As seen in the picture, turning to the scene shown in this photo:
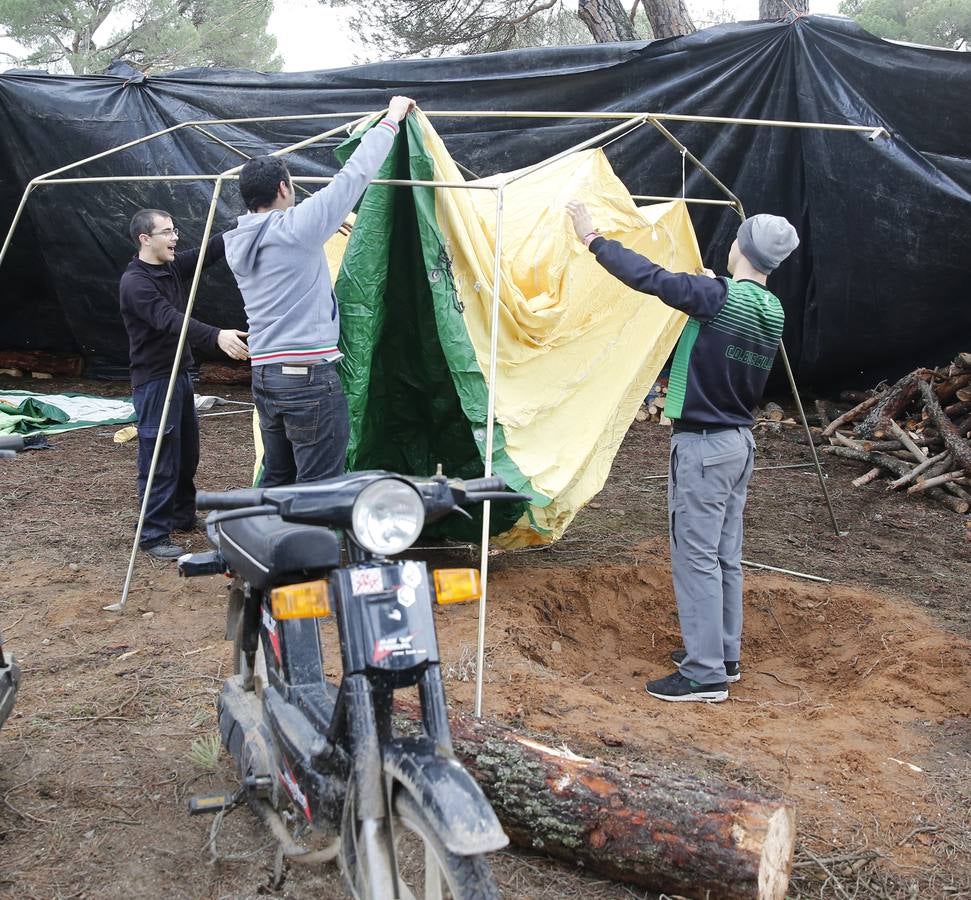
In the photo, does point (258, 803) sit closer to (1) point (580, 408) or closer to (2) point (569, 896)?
(2) point (569, 896)

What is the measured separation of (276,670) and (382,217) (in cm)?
208

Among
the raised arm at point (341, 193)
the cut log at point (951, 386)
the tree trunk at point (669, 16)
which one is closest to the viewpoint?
the raised arm at point (341, 193)

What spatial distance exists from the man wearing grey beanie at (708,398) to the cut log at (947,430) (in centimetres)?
359

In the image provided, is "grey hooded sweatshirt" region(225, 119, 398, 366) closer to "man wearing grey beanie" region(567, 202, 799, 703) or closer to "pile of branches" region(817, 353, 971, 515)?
"man wearing grey beanie" region(567, 202, 799, 703)

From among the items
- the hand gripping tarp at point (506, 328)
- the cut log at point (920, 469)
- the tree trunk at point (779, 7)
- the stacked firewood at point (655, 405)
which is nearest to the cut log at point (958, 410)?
the cut log at point (920, 469)

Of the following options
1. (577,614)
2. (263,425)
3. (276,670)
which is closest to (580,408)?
(577,614)

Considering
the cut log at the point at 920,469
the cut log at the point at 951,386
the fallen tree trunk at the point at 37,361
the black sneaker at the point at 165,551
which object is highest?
the fallen tree trunk at the point at 37,361

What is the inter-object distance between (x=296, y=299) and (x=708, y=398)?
1.58 metres

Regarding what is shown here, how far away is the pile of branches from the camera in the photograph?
20.8 feet

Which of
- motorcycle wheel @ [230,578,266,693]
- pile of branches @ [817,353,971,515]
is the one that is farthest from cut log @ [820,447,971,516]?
motorcycle wheel @ [230,578,266,693]

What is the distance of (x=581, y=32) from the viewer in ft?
45.0

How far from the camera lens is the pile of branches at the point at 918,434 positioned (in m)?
6.34

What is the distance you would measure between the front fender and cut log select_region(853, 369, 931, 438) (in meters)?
6.26

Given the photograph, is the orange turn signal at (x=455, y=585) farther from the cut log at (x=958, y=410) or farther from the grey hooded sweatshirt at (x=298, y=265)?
the cut log at (x=958, y=410)
